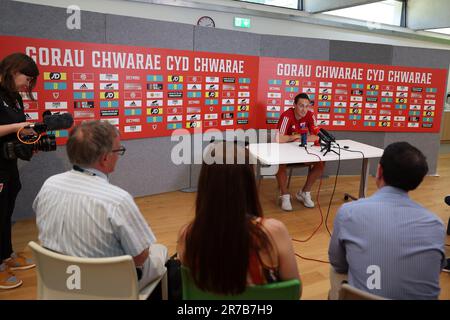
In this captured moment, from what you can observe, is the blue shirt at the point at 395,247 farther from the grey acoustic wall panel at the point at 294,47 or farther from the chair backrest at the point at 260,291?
the grey acoustic wall panel at the point at 294,47

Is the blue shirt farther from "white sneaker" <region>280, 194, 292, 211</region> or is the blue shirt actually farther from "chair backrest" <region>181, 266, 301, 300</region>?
"white sneaker" <region>280, 194, 292, 211</region>

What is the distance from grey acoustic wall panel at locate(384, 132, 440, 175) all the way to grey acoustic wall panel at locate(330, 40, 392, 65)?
104 cm

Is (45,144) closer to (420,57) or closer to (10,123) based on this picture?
(10,123)

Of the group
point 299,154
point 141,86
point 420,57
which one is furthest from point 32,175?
point 420,57

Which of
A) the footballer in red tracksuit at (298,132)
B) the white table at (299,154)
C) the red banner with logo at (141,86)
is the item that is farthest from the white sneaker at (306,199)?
the red banner with logo at (141,86)

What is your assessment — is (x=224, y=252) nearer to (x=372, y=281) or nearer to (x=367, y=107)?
(x=372, y=281)

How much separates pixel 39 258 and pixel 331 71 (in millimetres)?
4186

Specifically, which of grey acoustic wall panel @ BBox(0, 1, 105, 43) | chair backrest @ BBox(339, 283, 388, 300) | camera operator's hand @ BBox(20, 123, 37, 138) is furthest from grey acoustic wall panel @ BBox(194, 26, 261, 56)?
chair backrest @ BBox(339, 283, 388, 300)

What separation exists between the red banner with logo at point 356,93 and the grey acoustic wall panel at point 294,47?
0.32 ft

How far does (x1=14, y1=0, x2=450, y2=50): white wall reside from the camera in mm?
4152

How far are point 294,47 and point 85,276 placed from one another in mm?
3937

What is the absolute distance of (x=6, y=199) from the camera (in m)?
2.30

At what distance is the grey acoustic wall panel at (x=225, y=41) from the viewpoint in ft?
12.8

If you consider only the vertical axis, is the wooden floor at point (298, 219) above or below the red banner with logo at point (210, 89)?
below
